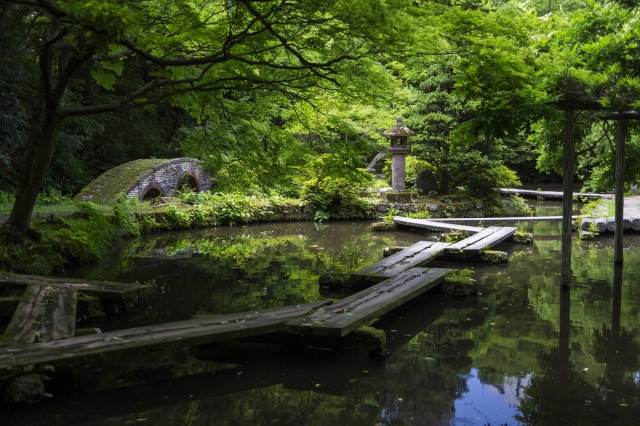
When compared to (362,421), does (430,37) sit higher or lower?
higher

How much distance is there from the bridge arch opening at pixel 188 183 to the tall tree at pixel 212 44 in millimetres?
10020

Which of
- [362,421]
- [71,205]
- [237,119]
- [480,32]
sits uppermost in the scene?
[480,32]

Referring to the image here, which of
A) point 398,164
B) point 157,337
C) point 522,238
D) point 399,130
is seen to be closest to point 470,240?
point 522,238

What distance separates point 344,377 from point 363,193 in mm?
18073

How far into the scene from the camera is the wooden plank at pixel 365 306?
6023 millimetres

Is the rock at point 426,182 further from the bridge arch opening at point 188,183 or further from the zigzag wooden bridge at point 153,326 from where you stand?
the zigzag wooden bridge at point 153,326

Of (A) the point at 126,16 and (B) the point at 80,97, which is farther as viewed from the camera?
(B) the point at 80,97

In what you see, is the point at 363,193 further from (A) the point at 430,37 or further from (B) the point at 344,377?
(B) the point at 344,377

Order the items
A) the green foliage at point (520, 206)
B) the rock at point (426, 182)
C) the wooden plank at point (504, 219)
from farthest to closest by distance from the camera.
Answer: the rock at point (426, 182), the green foliage at point (520, 206), the wooden plank at point (504, 219)

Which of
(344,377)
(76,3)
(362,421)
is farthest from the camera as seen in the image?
(76,3)

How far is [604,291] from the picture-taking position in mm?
9461

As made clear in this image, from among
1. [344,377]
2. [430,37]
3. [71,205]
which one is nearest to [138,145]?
[71,205]

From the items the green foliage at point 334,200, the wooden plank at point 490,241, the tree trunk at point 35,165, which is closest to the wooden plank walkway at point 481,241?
the wooden plank at point 490,241

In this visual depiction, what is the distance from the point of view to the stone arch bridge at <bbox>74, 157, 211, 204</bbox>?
18484mm
